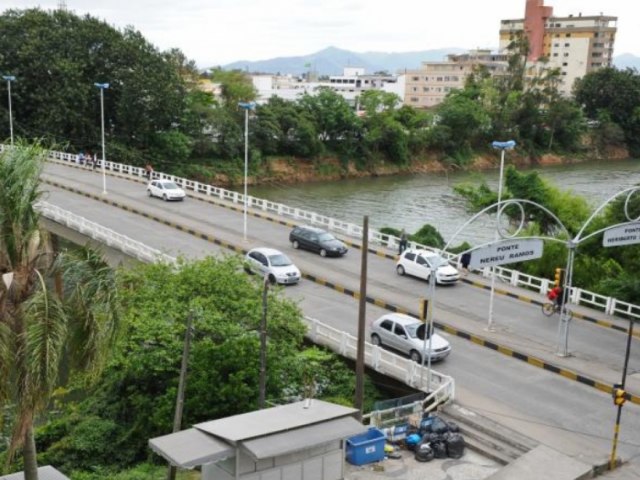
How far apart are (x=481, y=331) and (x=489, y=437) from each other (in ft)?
23.5

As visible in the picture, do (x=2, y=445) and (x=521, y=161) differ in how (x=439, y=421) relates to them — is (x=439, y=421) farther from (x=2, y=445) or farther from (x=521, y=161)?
(x=521, y=161)

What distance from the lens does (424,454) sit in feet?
53.7

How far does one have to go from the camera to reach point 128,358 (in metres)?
19.5

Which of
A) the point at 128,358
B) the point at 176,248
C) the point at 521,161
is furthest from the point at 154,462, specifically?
the point at 521,161

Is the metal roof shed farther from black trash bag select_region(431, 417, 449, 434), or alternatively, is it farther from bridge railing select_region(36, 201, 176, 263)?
bridge railing select_region(36, 201, 176, 263)

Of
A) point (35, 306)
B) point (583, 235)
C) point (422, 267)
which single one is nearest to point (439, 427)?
point (35, 306)

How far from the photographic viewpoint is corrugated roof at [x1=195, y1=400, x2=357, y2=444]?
13016mm

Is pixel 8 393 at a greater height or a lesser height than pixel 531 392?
greater

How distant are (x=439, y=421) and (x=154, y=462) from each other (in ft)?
23.1

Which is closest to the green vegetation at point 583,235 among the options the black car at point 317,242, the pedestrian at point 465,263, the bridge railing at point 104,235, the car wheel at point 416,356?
the pedestrian at point 465,263

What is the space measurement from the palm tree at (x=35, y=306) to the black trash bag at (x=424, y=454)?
8.22 metres

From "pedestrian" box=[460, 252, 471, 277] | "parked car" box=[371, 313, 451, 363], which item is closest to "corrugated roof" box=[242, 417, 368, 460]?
"parked car" box=[371, 313, 451, 363]

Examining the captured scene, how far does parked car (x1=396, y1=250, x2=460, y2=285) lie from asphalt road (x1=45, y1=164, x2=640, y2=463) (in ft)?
1.33

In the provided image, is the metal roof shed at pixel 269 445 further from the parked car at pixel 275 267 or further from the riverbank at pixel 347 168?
the riverbank at pixel 347 168
